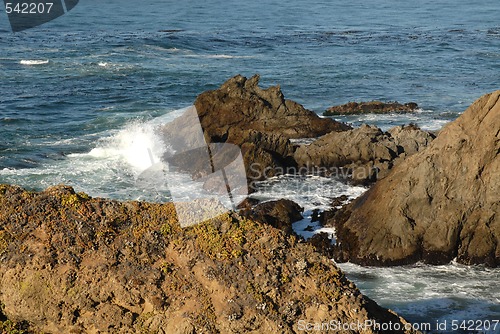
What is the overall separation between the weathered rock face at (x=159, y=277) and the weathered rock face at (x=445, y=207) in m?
11.2

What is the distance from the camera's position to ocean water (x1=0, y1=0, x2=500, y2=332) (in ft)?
91.7

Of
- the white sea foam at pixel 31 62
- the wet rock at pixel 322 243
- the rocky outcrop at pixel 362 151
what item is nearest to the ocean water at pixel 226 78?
the white sea foam at pixel 31 62

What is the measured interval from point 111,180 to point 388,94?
24.7 m

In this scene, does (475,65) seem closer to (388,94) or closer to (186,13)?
(388,94)

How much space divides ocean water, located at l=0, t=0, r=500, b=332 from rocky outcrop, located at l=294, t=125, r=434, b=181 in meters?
1.07

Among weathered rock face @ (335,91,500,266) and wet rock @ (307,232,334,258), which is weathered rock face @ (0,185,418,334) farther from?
wet rock @ (307,232,334,258)

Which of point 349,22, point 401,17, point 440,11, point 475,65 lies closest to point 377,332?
point 475,65

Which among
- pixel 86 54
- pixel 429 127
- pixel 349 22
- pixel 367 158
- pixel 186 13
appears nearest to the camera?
pixel 367 158

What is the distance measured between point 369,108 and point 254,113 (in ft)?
35.9

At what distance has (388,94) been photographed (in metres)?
50.3

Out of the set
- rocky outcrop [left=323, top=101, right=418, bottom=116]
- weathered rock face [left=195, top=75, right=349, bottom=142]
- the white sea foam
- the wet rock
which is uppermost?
weathered rock face [left=195, top=75, right=349, bottom=142]

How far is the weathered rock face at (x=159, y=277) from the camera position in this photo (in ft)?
31.8
